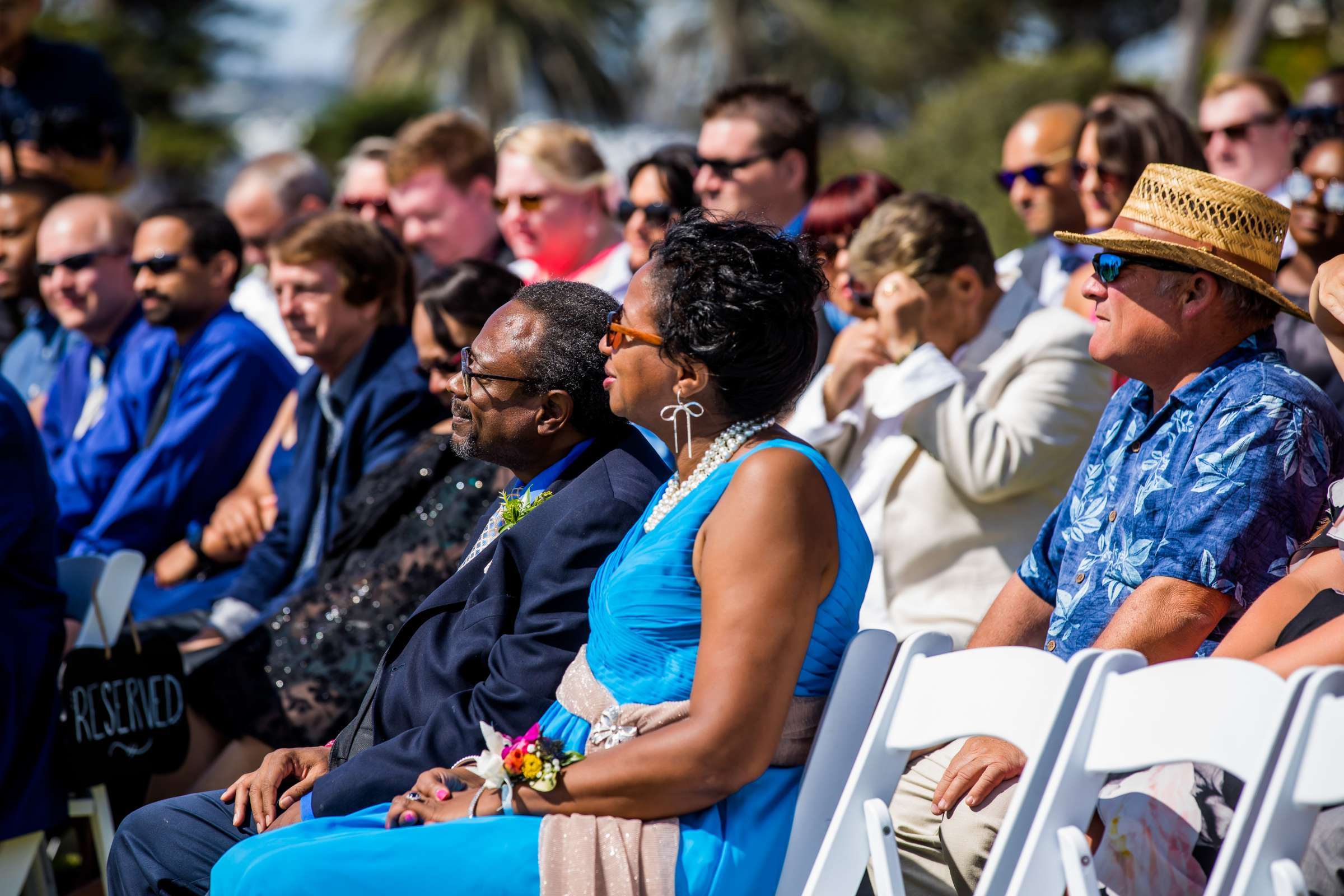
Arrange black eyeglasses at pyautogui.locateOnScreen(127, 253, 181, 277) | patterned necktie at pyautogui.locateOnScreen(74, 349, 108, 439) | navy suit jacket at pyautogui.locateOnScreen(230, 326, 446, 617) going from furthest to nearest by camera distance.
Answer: patterned necktie at pyautogui.locateOnScreen(74, 349, 108, 439), black eyeglasses at pyautogui.locateOnScreen(127, 253, 181, 277), navy suit jacket at pyautogui.locateOnScreen(230, 326, 446, 617)

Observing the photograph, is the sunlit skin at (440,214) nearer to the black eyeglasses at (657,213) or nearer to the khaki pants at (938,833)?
the black eyeglasses at (657,213)

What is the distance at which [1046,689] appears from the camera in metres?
2.26

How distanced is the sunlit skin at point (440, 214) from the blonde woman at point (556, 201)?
1.39 feet

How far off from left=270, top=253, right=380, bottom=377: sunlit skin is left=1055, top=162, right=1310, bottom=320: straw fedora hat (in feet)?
9.88

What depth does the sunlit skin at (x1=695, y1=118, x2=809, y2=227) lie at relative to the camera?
5.54 meters

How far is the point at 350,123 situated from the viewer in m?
29.8

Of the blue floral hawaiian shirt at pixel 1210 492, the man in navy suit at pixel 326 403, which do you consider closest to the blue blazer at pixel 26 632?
the man in navy suit at pixel 326 403

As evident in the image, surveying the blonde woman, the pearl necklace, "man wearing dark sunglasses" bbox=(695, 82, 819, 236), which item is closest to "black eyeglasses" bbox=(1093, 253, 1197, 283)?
the pearl necklace

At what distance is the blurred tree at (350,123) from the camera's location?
29.7 m

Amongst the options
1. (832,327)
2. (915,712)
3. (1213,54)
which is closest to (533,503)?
(915,712)

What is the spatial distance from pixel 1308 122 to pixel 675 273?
3953mm

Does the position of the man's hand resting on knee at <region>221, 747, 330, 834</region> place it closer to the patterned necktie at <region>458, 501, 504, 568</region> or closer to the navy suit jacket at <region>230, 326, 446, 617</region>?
the patterned necktie at <region>458, 501, 504, 568</region>

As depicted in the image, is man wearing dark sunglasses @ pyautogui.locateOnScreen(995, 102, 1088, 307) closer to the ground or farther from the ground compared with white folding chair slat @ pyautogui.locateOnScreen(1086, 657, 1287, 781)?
farther from the ground

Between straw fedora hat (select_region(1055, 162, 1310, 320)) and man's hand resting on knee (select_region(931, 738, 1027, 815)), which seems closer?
man's hand resting on knee (select_region(931, 738, 1027, 815))
